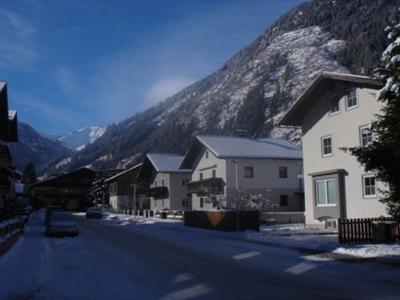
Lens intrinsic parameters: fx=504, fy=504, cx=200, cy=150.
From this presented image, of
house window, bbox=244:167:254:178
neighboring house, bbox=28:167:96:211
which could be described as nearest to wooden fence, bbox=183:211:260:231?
→ house window, bbox=244:167:254:178

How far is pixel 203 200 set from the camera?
173 feet

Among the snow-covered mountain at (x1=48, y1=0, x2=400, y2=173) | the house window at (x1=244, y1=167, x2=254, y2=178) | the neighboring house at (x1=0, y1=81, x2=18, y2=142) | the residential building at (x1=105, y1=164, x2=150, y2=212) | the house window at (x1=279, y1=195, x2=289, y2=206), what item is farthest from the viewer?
the snow-covered mountain at (x1=48, y1=0, x2=400, y2=173)

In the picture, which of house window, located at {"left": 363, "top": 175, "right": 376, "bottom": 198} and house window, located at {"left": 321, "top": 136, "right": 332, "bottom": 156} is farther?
Answer: house window, located at {"left": 321, "top": 136, "right": 332, "bottom": 156}

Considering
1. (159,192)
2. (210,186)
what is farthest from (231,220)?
(159,192)

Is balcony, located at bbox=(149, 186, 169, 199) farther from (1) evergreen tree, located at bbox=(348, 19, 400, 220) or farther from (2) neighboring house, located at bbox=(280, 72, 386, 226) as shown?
(1) evergreen tree, located at bbox=(348, 19, 400, 220)

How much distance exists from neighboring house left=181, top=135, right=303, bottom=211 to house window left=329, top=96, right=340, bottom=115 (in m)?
16.6

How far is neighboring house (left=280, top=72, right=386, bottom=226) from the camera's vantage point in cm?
2881

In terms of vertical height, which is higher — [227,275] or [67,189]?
[67,189]

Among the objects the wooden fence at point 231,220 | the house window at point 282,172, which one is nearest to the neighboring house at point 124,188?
the house window at point 282,172

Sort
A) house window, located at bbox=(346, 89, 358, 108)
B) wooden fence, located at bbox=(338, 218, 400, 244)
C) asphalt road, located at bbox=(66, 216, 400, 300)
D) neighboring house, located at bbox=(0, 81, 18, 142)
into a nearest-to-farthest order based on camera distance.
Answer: asphalt road, located at bbox=(66, 216, 400, 300), wooden fence, located at bbox=(338, 218, 400, 244), house window, located at bbox=(346, 89, 358, 108), neighboring house, located at bbox=(0, 81, 18, 142)

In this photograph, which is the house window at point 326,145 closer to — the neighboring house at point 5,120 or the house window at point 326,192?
the house window at point 326,192

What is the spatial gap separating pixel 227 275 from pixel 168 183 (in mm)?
53250

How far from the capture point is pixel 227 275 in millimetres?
13234

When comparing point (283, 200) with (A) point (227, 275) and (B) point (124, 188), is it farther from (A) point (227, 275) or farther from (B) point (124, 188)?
(B) point (124, 188)
